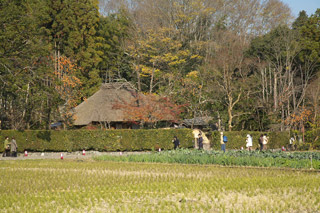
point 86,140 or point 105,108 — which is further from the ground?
point 105,108

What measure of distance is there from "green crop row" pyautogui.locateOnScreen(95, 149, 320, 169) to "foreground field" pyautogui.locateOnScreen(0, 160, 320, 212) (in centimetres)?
340

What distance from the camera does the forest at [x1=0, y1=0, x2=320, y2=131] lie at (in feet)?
134

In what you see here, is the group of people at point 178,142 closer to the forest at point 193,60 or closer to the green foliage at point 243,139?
the green foliage at point 243,139

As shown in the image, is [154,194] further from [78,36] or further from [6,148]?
[78,36]

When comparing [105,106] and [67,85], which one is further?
[67,85]

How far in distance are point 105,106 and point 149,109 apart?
5.78 m

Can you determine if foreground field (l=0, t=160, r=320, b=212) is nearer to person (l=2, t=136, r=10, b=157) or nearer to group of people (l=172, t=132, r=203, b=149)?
group of people (l=172, t=132, r=203, b=149)

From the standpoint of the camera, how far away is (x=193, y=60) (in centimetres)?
5166

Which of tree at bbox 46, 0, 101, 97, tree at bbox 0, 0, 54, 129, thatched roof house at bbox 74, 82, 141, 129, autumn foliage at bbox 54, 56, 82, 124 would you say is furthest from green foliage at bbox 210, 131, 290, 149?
tree at bbox 46, 0, 101, 97

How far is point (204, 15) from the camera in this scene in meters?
53.9

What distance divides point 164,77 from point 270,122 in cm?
1098

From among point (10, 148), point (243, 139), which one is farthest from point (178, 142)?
point (10, 148)

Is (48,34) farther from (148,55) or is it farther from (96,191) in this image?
(96,191)

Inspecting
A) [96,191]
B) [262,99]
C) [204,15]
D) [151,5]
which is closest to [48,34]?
[151,5]
